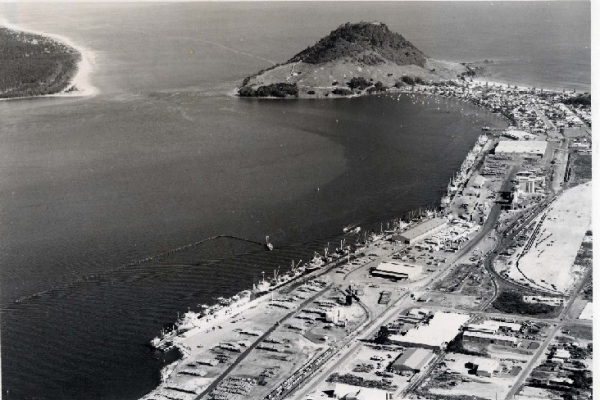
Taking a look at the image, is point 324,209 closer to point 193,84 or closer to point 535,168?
point 535,168

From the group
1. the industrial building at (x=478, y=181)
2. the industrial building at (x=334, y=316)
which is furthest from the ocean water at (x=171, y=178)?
the industrial building at (x=334, y=316)

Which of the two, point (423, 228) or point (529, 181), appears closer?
point (423, 228)

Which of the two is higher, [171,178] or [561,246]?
[171,178]

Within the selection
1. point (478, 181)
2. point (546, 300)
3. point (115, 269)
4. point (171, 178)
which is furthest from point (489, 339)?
point (171, 178)

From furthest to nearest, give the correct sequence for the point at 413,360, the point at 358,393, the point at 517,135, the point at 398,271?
the point at 517,135
the point at 398,271
the point at 413,360
the point at 358,393

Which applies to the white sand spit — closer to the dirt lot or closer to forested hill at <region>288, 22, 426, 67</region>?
the dirt lot

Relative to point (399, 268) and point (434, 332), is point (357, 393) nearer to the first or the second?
point (434, 332)

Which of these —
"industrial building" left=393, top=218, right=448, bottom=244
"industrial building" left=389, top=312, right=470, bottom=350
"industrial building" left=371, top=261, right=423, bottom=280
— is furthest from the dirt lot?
"industrial building" left=393, top=218, right=448, bottom=244
